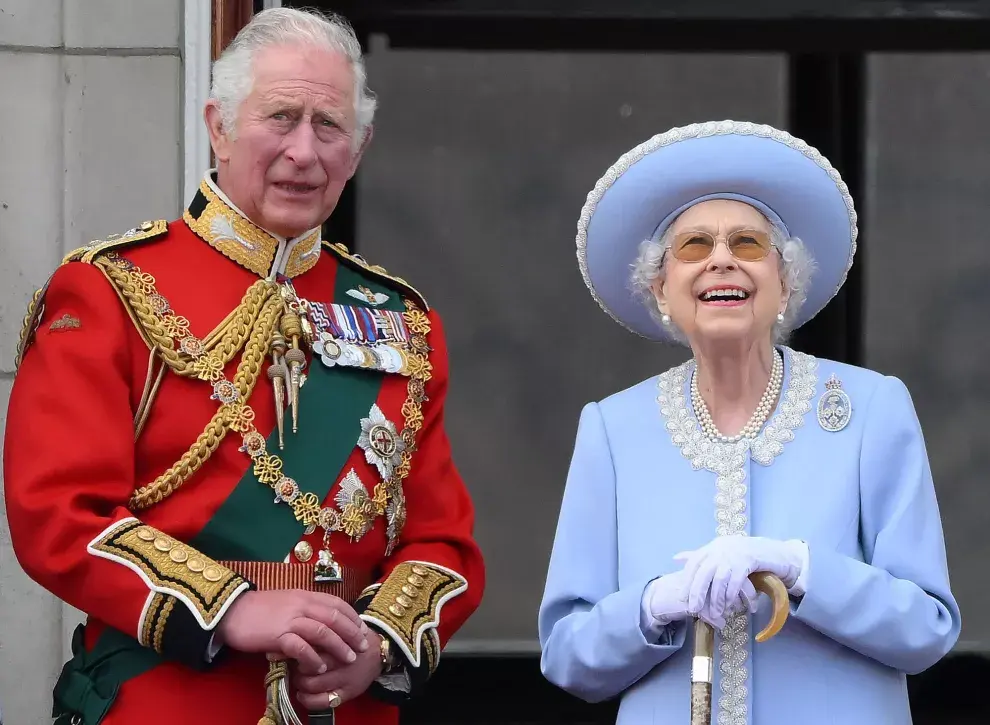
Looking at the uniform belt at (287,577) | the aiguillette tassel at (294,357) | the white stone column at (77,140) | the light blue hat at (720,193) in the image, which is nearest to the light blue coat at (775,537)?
the light blue hat at (720,193)

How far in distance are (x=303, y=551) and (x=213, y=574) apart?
0.19 meters

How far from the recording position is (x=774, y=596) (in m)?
2.95

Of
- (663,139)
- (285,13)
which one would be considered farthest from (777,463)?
(285,13)

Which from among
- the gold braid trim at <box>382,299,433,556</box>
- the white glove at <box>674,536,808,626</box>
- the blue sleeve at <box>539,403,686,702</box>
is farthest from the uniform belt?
the white glove at <box>674,536,808,626</box>

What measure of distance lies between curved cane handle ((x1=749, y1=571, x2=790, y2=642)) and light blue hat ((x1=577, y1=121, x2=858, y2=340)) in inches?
24.1

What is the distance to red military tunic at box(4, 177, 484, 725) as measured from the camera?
10.2 ft

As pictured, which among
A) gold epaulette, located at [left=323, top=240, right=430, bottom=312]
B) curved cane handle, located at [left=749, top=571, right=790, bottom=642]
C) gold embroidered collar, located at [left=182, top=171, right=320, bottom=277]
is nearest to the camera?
curved cane handle, located at [left=749, top=571, right=790, bottom=642]

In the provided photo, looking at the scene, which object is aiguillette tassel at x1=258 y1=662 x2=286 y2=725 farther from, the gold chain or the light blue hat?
the light blue hat

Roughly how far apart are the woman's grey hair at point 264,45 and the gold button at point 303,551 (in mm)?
712

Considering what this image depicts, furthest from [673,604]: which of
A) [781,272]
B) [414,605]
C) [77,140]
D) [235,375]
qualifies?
[77,140]

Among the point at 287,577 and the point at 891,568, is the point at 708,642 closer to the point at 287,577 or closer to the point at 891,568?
the point at 891,568

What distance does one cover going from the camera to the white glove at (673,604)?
2.98 metres

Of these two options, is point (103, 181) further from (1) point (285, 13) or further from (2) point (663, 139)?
(2) point (663, 139)

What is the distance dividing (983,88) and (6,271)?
249 cm
